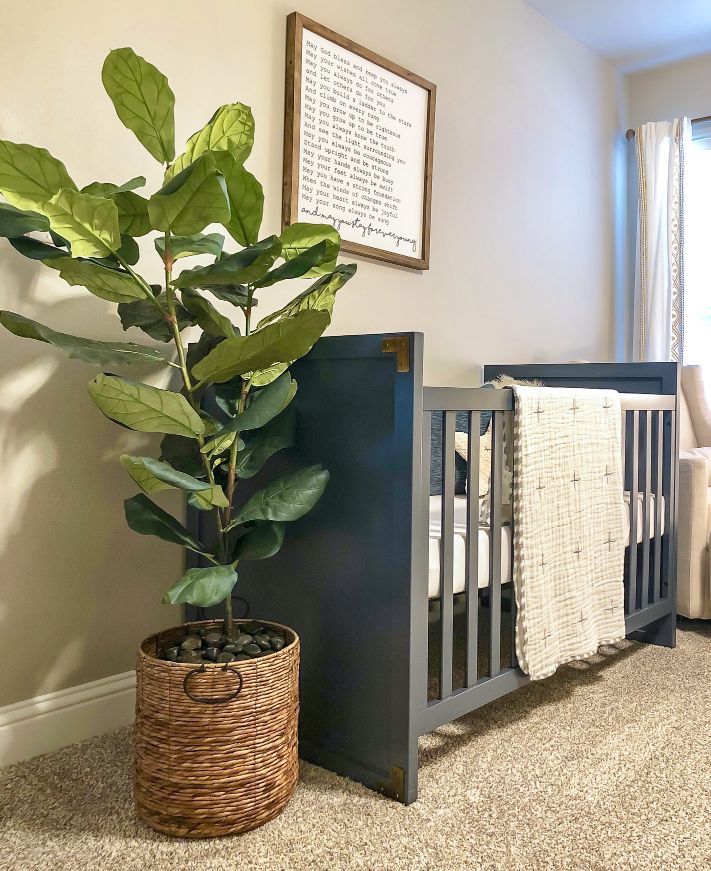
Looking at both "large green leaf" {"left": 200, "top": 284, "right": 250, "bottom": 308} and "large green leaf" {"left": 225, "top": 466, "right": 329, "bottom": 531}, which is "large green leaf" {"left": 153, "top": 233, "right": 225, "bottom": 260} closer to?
"large green leaf" {"left": 200, "top": 284, "right": 250, "bottom": 308}

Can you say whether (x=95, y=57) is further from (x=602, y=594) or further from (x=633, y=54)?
(x=633, y=54)

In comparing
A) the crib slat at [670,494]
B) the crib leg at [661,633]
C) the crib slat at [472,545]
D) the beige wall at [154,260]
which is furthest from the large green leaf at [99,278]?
the crib leg at [661,633]

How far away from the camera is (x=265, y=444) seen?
152cm

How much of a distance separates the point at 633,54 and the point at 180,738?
131 inches

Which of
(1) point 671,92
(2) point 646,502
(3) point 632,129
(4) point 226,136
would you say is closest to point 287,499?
(4) point 226,136

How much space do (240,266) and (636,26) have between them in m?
Result: 2.65

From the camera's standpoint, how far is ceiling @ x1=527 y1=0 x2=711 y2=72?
298cm

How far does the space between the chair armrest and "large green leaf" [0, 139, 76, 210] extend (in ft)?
6.81

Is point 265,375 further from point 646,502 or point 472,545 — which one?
point 646,502

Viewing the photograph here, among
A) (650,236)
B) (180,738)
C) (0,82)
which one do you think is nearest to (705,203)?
(650,236)

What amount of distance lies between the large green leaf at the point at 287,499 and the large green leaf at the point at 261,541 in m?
0.04

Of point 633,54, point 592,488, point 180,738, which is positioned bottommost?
point 180,738

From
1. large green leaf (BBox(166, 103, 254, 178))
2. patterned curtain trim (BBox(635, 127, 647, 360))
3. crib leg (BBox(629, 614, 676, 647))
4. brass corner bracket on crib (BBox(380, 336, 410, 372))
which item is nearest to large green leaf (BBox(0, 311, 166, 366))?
large green leaf (BBox(166, 103, 254, 178))

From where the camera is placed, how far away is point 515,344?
292cm
